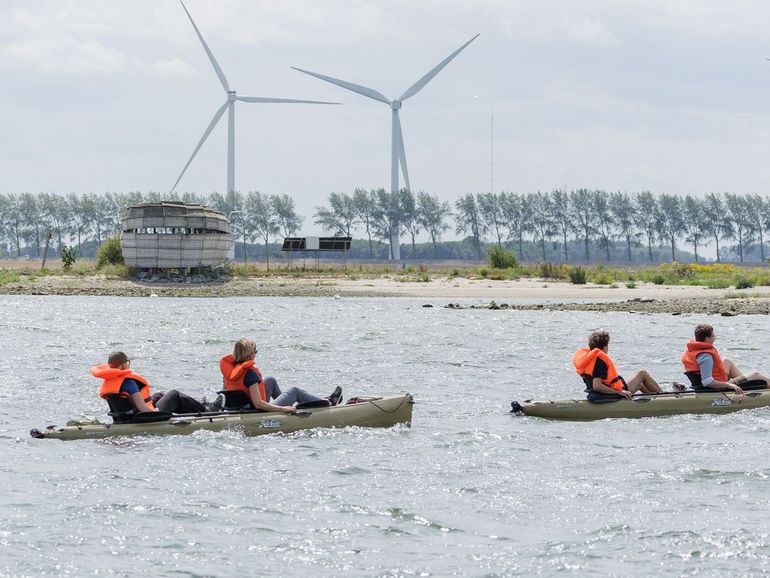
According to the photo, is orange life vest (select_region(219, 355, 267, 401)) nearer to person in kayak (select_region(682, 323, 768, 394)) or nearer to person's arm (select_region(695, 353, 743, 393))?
person in kayak (select_region(682, 323, 768, 394))

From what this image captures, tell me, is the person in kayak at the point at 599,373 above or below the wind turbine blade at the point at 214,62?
below

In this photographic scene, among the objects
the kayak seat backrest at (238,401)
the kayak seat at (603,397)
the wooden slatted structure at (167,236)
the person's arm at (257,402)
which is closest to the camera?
the person's arm at (257,402)

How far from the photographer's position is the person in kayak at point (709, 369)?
1814 centimetres

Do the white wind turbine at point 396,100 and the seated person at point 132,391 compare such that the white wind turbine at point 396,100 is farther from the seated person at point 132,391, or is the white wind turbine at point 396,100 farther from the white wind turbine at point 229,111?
the seated person at point 132,391

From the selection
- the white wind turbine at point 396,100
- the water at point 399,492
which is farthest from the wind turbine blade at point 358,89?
the water at point 399,492

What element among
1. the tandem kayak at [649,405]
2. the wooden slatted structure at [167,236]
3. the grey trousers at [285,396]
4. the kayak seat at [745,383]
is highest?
the wooden slatted structure at [167,236]

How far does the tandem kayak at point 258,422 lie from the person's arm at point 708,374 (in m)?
4.82

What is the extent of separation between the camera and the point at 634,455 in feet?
49.2

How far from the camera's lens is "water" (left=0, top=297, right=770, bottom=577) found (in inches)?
404

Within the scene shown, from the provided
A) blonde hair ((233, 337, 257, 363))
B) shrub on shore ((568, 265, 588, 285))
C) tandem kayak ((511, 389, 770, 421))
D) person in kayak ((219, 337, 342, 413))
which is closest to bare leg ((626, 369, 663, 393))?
tandem kayak ((511, 389, 770, 421))

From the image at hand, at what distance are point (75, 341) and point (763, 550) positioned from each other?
80.7ft

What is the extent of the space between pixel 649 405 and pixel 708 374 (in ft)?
4.08

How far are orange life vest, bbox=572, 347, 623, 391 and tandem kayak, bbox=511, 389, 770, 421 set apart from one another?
32 centimetres

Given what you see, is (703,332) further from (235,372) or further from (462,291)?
(462,291)
